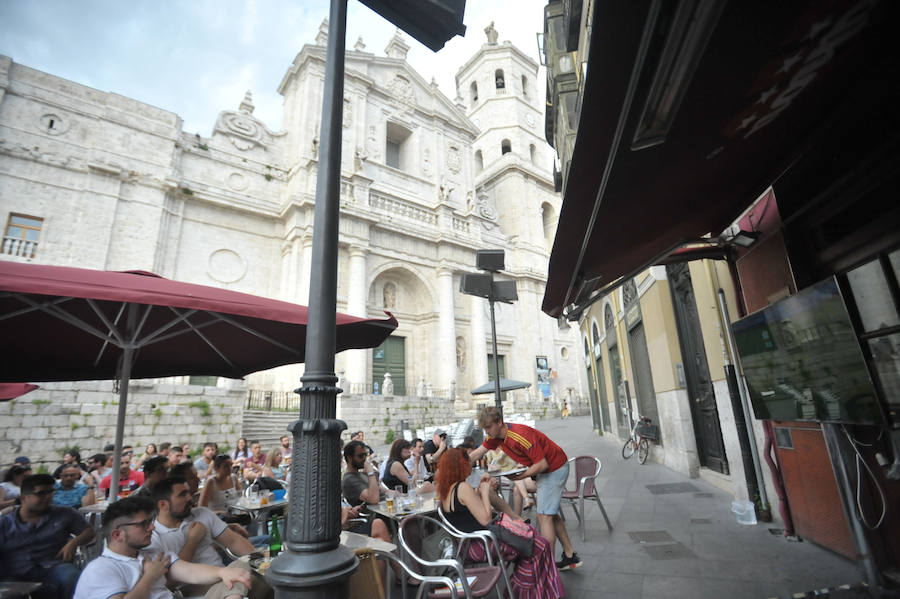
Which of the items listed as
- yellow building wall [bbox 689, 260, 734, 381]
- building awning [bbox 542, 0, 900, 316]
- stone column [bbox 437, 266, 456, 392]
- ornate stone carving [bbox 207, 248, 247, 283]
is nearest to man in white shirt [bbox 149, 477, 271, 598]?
building awning [bbox 542, 0, 900, 316]

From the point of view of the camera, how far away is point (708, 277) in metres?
5.57

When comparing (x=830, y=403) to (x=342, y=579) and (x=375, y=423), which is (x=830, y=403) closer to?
(x=342, y=579)

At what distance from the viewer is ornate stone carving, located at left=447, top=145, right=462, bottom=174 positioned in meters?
26.6

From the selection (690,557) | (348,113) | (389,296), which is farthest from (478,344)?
(690,557)

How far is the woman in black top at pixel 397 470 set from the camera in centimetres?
541

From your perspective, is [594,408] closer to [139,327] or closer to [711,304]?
[711,304]

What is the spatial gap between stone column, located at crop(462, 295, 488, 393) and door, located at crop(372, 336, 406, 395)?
138 inches

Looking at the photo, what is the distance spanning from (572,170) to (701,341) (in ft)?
17.6

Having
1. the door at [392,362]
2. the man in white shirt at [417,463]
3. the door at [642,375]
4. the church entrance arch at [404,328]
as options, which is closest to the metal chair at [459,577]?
the man in white shirt at [417,463]

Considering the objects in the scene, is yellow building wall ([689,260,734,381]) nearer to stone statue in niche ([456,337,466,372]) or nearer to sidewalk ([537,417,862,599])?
sidewalk ([537,417,862,599])

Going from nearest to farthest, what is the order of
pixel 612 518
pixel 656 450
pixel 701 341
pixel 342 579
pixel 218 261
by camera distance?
1. pixel 342 579
2. pixel 612 518
3. pixel 701 341
4. pixel 656 450
5. pixel 218 261

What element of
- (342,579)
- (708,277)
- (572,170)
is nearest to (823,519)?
(708,277)

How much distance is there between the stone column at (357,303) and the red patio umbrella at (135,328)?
486 inches

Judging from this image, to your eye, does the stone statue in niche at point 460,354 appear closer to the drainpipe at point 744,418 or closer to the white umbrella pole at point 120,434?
the drainpipe at point 744,418
